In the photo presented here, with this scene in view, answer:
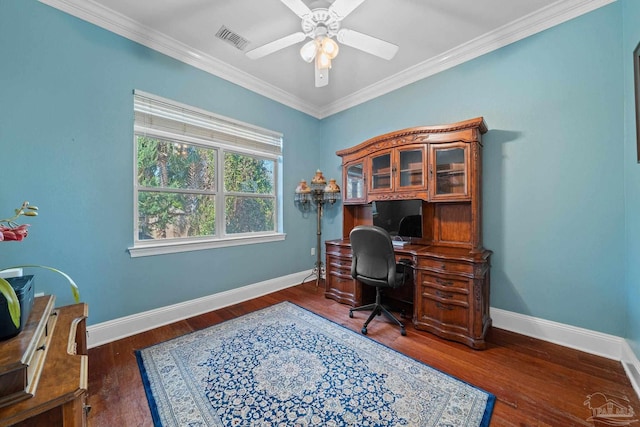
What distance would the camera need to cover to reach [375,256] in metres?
2.27

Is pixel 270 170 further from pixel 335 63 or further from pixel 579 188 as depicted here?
pixel 579 188

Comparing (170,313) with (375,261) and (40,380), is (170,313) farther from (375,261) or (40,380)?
(375,261)

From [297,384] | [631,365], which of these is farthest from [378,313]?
[631,365]

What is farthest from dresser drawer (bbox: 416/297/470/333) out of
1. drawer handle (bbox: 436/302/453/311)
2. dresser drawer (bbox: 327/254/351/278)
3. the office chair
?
dresser drawer (bbox: 327/254/351/278)

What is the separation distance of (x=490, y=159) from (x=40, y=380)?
A: 3348 mm

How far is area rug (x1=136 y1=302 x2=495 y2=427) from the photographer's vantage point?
1344 millimetres

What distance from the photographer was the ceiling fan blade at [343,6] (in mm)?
1507

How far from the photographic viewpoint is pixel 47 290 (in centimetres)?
182

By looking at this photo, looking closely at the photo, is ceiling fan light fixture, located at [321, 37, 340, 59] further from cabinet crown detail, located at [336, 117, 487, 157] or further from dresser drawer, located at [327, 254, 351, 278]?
dresser drawer, located at [327, 254, 351, 278]

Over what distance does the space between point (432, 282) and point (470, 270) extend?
0.35 metres

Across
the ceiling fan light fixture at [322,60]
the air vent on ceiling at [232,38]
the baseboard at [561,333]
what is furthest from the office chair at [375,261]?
the air vent on ceiling at [232,38]

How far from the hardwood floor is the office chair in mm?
335

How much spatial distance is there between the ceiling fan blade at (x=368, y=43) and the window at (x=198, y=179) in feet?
5.60

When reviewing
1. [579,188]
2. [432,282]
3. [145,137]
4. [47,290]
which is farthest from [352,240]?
[47,290]
